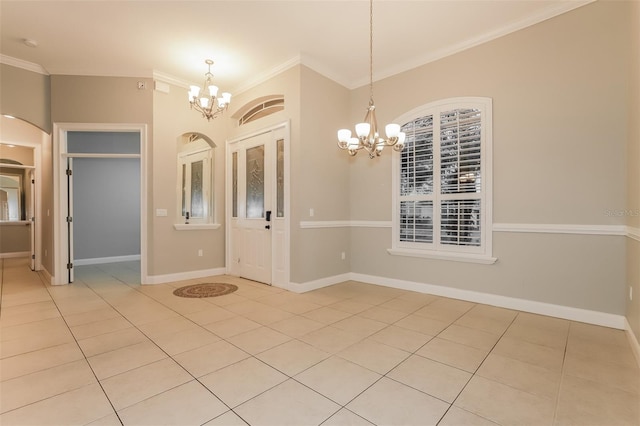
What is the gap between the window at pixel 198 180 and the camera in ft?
18.3

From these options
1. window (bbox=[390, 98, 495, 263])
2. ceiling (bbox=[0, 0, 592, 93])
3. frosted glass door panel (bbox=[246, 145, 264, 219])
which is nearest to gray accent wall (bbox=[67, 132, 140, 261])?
ceiling (bbox=[0, 0, 592, 93])

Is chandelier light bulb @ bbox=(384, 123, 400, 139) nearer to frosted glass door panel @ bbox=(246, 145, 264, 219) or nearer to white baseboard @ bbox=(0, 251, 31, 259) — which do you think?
frosted glass door panel @ bbox=(246, 145, 264, 219)

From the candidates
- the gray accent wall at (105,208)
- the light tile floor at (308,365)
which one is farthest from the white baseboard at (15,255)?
the light tile floor at (308,365)

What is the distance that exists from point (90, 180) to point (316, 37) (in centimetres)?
633

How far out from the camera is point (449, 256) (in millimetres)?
3992

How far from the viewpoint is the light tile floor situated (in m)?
1.70

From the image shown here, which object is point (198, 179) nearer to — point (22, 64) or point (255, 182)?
point (255, 182)

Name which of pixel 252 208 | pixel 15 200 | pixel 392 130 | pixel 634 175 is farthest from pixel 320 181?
pixel 15 200

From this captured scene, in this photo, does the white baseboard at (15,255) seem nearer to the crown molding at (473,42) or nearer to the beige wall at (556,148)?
the crown molding at (473,42)

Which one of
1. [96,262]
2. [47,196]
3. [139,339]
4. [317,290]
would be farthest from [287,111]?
[96,262]

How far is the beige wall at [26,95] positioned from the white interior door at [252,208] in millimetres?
2912

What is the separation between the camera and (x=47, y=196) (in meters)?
5.22

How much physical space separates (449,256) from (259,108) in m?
3.98

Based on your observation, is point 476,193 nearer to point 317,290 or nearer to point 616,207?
point 616,207
